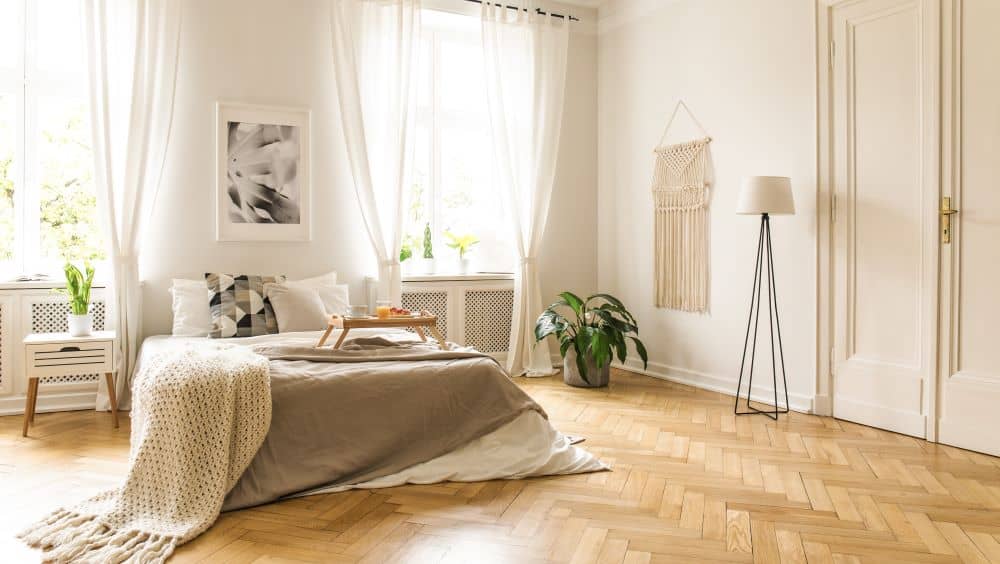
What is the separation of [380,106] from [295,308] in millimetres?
1681

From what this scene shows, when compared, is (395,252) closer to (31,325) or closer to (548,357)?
(548,357)

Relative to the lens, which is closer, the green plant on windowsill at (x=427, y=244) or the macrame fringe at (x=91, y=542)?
the macrame fringe at (x=91, y=542)

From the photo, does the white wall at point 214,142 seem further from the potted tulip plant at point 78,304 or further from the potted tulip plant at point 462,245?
the potted tulip plant at point 462,245

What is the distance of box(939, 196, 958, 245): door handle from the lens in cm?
359

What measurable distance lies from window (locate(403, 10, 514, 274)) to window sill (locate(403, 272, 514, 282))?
16 cm

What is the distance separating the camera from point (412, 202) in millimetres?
5773

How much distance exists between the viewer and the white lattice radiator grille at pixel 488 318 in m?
5.69

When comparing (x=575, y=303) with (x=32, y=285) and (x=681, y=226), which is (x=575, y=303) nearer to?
(x=681, y=226)

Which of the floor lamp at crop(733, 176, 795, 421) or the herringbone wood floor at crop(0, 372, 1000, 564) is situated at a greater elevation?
the floor lamp at crop(733, 176, 795, 421)

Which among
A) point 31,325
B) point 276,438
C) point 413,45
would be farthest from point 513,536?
A: point 413,45

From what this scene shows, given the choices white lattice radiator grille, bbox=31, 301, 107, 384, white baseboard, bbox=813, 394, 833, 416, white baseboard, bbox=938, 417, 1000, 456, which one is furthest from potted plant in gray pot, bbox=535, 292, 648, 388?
white lattice radiator grille, bbox=31, 301, 107, 384

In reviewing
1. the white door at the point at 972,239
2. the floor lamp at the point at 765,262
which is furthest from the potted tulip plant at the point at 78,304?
the white door at the point at 972,239

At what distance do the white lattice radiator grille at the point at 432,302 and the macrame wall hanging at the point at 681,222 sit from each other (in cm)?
163

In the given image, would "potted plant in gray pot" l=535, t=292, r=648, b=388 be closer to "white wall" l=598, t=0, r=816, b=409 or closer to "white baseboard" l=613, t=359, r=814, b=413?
"white baseboard" l=613, t=359, r=814, b=413
